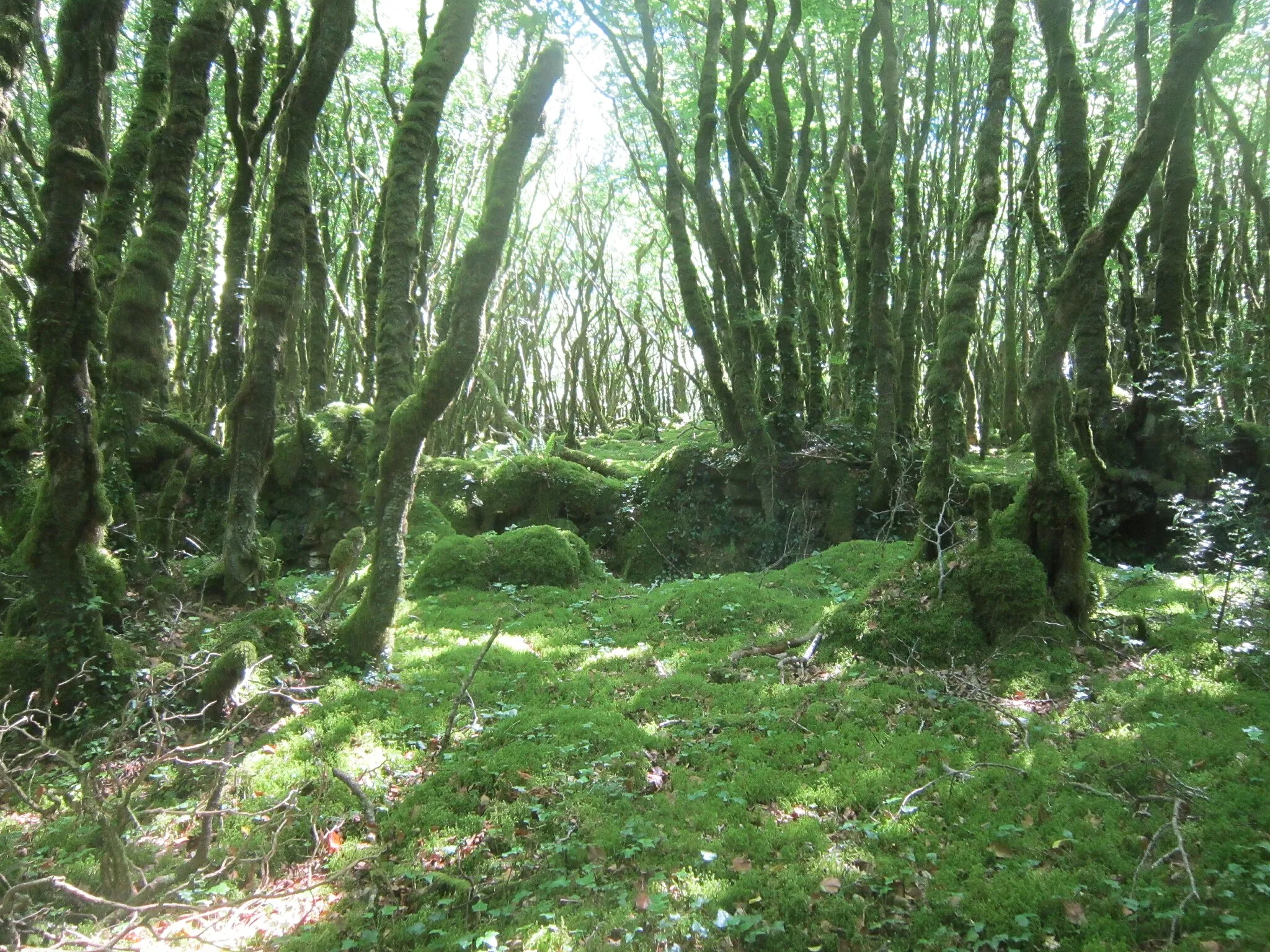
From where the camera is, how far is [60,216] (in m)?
4.87

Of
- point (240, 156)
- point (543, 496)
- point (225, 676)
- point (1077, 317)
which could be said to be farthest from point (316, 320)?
point (1077, 317)

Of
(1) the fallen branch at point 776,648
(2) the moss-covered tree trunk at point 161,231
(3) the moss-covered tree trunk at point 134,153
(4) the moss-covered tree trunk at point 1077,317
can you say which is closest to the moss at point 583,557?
(1) the fallen branch at point 776,648

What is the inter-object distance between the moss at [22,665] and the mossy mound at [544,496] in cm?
720

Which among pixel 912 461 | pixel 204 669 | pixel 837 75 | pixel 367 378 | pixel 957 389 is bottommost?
pixel 204 669

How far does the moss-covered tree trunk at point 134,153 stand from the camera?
6.47m

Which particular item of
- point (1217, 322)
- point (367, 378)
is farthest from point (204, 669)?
point (1217, 322)

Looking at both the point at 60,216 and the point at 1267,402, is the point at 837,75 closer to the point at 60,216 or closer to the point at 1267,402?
the point at 1267,402

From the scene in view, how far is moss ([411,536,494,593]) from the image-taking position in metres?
9.05

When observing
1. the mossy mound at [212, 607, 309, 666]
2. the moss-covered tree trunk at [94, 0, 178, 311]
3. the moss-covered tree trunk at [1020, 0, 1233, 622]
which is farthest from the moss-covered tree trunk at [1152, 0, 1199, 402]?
the moss-covered tree trunk at [94, 0, 178, 311]

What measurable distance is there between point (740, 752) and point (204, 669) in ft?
13.1

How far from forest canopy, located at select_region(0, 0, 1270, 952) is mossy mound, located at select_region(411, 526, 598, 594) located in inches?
2.6

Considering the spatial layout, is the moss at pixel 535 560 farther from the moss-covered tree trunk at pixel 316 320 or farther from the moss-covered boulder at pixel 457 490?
the moss-covered tree trunk at pixel 316 320

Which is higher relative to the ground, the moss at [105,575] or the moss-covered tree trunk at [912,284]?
the moss-covered tree trunk at [912,284]

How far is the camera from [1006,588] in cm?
603
